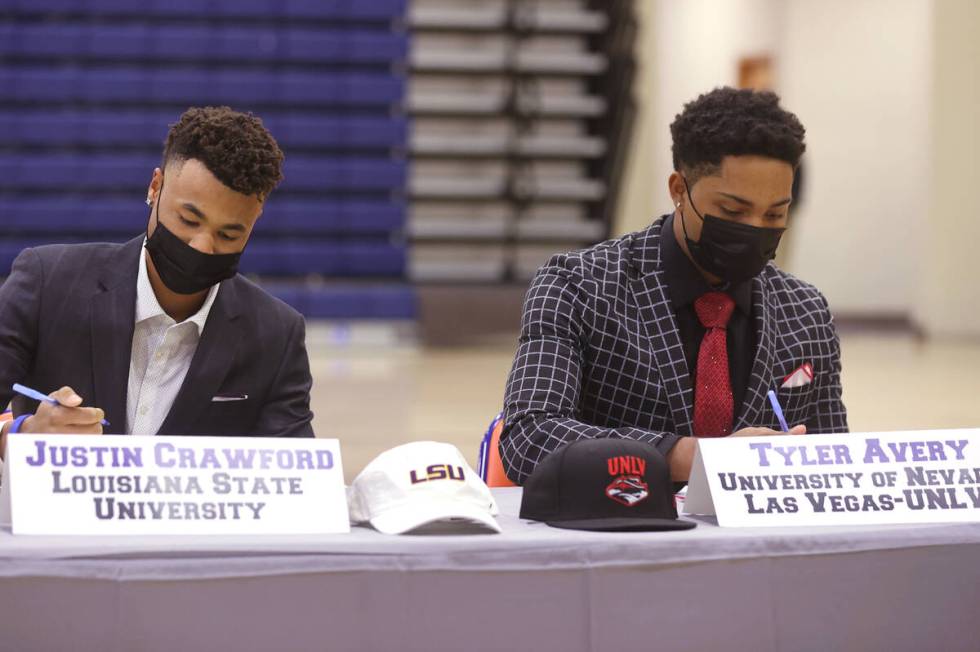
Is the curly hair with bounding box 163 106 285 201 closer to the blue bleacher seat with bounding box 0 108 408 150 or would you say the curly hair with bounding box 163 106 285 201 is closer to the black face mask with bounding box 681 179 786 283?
the black face mask with bounding box 681 179 786 283

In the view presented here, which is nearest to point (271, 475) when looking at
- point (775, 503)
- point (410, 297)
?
point (775, 503)

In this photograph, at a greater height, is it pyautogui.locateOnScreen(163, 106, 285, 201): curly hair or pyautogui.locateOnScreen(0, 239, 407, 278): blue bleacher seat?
pyautogui.locateOnScreen(163, 106, 285, 201): curly hair

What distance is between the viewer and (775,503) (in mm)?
1413

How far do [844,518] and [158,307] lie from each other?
1.06 meters

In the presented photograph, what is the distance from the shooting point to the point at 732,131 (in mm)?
1846

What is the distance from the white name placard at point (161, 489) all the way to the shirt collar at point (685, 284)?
2.67 ft

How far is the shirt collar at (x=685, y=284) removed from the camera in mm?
1980

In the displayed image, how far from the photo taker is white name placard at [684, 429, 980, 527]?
1408mm

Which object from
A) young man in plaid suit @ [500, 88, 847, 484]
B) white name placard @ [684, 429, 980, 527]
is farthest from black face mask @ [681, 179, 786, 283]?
white name placard @ [684, 429, 980, 527]

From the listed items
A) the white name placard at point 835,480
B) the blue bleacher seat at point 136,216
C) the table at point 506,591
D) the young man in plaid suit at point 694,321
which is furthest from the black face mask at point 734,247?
the blue bleacher seat at point 136,216

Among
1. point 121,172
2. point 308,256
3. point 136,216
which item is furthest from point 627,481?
point 121,172

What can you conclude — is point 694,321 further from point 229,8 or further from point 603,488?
point 229,8

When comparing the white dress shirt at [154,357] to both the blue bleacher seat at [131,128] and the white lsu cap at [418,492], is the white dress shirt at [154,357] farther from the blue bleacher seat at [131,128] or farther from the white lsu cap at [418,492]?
the blue bleacher seat at [131,128]

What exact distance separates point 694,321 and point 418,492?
78 cm
